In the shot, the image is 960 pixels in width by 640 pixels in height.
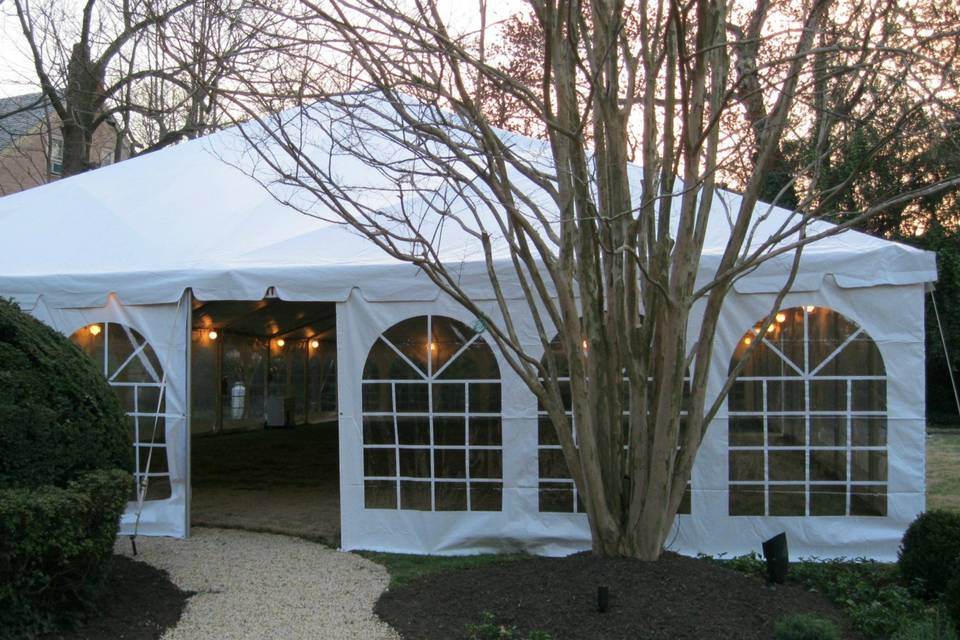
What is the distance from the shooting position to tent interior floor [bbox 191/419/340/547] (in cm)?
794

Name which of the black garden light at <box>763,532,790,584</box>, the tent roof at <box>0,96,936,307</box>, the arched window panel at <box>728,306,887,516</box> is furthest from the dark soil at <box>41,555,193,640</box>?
the arched window panel at <box>728,306,887,516</box>

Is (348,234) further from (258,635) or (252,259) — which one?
(258,635)

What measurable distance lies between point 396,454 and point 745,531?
290cm

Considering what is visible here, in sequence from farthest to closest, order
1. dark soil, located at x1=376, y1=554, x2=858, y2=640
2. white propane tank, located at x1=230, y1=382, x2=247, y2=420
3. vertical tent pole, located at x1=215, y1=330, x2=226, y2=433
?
1. white propane tank, located at x1=230, y1=382, x2=247, y2=420
2. vertical tent pole, located at x1=215, y1=330, x2=226, y2=433
3. dark soil, located at x1=376, y1=554, x2=858, y2=640

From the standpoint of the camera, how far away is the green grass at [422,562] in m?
6.20

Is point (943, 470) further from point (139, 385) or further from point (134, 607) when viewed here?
point (134, 607)

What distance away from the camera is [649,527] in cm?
539

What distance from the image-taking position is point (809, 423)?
6.72 m

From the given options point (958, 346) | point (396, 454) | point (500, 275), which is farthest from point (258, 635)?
point (958, 346)

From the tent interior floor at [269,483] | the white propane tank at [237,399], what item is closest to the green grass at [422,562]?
the tent interior floor at [269,483]

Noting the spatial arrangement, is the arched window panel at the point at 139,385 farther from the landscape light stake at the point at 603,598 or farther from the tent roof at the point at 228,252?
the landscape light stake at the point at 603,598

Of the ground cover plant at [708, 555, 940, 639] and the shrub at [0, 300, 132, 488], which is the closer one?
the shrub at [0, 300, 132, 488]

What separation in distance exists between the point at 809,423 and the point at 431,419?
10.0ft

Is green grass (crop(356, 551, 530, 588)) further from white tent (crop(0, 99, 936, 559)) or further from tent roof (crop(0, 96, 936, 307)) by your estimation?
tent roof (crop(0, 96, 936, 307))
